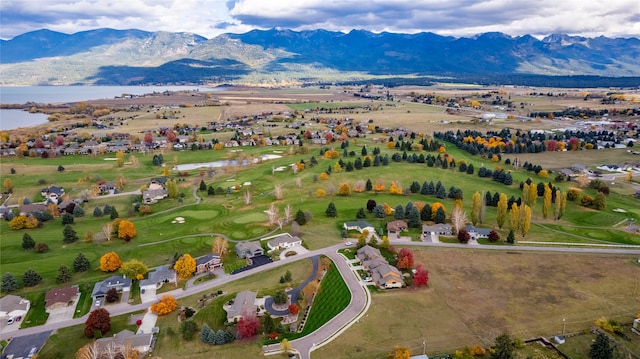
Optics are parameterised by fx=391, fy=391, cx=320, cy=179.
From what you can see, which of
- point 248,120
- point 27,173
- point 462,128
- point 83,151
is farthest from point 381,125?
point 27,173

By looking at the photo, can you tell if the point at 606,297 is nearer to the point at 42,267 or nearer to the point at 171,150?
the point at 42,267

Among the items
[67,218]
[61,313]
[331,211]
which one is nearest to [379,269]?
[331,211]

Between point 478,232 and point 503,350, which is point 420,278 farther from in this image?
point 478,232

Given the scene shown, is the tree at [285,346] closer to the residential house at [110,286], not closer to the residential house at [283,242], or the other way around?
the residential house at [283,242]

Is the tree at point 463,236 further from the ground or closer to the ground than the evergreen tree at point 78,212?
closer to the ground

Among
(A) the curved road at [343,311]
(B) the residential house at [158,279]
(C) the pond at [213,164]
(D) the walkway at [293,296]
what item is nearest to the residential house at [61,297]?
(A) the curved road at [343,311]

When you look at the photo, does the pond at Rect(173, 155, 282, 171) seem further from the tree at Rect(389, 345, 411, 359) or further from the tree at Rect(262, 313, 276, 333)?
the tree at Rect(389, 345, 411, 359)
